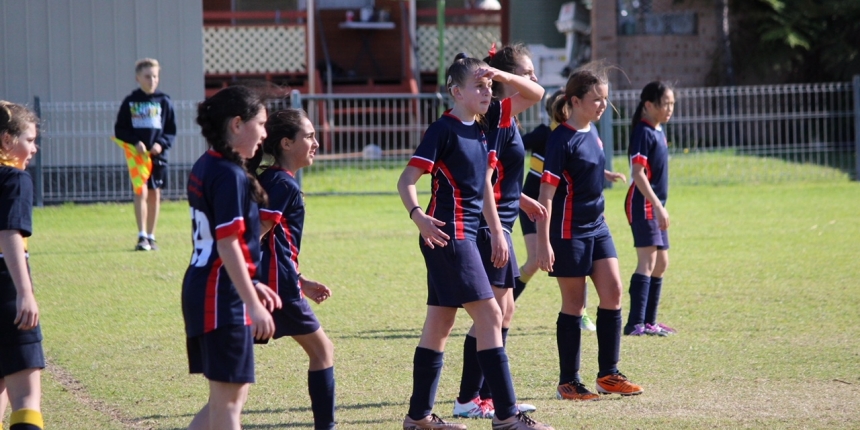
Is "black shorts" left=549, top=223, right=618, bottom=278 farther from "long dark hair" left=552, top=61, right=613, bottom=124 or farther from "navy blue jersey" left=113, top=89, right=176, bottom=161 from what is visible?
"navy blue jersey" left=113, top=89, right=176, bottom=161

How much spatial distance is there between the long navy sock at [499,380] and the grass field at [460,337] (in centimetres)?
37

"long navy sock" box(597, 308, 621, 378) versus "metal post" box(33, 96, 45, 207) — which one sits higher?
"metal post" box(33, 96, 45, 207)

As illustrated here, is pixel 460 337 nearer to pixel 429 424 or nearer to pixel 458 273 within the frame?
pixel 429 424

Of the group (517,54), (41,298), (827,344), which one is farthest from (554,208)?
(41,298)

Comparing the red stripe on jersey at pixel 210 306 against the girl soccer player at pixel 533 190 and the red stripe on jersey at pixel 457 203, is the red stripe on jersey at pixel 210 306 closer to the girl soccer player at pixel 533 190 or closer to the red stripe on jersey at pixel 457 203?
the red stripe on jersey at pixel 457 203

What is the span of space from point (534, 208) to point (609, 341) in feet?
2.76

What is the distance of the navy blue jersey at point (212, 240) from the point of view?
344 centimetres

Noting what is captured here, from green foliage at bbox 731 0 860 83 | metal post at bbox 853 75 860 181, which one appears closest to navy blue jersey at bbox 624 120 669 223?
metal post at bbox 853 75 860 181

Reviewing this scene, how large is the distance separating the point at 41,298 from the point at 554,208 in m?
4.84

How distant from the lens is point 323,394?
4324 mm

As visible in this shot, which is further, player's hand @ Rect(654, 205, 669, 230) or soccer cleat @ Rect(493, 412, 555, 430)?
player's hand @ Rect(654, 205, 669, 230)

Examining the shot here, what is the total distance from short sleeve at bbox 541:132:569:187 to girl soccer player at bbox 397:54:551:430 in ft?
2.23

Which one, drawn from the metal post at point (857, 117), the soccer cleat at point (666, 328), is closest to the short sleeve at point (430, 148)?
the soccer cleat at point (666, 328)

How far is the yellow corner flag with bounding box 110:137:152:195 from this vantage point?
1079 cm
